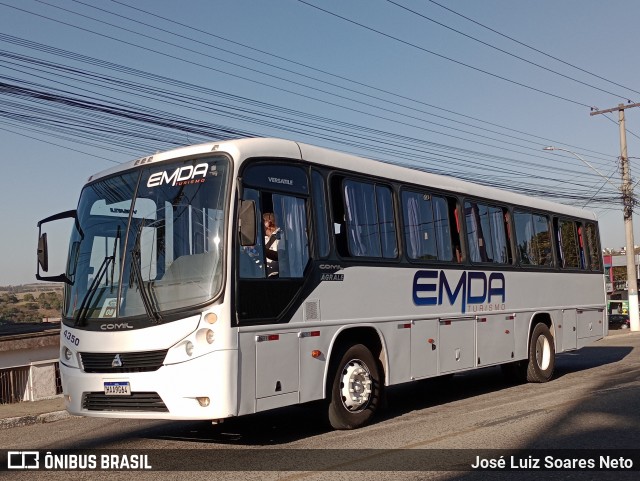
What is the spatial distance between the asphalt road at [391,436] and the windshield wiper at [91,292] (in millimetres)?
1557

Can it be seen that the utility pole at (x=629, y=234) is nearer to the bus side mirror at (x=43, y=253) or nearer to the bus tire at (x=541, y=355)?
the bus tire at (x=541, y=355)

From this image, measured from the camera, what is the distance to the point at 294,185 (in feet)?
30.3

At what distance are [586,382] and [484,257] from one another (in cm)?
325

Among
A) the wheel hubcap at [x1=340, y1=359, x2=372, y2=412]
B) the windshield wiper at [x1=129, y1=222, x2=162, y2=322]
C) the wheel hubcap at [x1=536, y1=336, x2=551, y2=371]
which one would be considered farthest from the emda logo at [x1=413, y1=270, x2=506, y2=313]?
the windshield wiper at [x1=129, y1=222, x2=162, y2=322]

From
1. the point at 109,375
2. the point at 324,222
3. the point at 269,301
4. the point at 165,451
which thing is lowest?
the point at 165,451

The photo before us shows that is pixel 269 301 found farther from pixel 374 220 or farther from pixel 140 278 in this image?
pixel 374 220

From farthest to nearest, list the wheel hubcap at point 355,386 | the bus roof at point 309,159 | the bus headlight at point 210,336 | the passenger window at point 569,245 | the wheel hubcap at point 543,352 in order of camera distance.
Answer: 1. the passenger window at point 569,245
2. the wheel hubcap at point 543,352
3. the wheel hubcap at point 355,386
4. the bus roof at point 309,159
5. the bus headlight at point 210,336

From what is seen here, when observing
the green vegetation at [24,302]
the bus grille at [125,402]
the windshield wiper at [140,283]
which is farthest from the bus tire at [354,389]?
the green vegetation at [24,302]

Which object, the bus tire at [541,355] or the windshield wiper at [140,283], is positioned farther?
the bus tire at [541,355]

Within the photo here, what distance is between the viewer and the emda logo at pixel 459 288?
11.2 m

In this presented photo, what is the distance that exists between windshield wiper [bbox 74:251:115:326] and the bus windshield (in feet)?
0.04

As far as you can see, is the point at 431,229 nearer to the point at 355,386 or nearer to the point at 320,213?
the point at 320,213

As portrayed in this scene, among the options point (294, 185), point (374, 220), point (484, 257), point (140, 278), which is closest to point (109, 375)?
point (140, 278)

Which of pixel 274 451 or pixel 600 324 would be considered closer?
pixel 274 451
